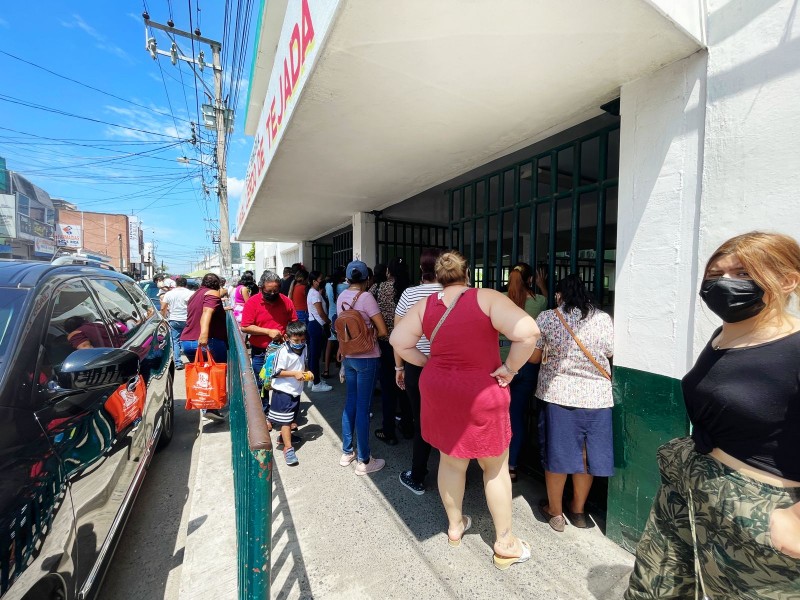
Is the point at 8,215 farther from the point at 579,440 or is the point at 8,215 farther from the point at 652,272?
the point at 652,272

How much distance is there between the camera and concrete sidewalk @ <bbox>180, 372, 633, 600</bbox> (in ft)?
6.46

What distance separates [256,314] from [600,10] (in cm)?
369

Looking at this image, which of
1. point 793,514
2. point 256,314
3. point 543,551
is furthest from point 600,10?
point 256,314

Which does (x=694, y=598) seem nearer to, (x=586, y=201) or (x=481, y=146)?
(x=481, y=146)

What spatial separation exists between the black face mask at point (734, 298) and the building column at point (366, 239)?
488cm

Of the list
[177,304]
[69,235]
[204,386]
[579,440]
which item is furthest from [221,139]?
[69,235]

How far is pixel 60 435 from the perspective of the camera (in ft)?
4.79

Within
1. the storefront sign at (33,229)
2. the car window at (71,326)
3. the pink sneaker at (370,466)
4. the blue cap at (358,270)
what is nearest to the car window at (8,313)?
the car window at (71,326)

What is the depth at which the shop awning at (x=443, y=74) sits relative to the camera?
1541mm

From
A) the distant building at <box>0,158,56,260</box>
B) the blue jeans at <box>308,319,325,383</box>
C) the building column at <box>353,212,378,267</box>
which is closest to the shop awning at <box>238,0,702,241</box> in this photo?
the building column at <box>353,212,378,267</box>

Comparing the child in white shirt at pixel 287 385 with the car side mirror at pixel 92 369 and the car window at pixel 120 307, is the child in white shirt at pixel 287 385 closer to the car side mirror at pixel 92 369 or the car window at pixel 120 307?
the car window at pixel 120 307

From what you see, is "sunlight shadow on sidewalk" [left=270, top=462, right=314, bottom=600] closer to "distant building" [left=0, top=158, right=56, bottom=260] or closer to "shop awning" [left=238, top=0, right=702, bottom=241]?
"shop awning" [left=238, top=0, right=702, bottom=241]

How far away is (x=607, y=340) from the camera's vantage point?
2.20 metres

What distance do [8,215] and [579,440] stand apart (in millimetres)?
31887
